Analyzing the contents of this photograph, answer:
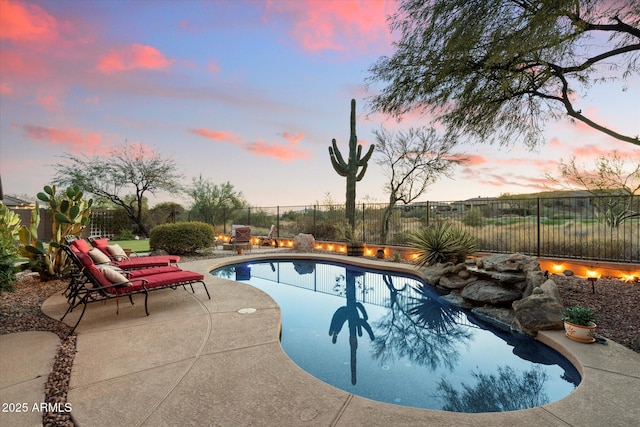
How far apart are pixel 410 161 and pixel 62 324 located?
41.6 ft

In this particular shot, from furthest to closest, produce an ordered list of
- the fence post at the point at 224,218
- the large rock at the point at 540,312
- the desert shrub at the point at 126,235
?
the fence post at the point at 224,218, the desert shrub at the point at 126,235, the large rock at the point at 540,312

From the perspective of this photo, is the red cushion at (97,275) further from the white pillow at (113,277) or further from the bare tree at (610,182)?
the bare tree at (610,182)

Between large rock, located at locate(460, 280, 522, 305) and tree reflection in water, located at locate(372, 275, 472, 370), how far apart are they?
0.45m

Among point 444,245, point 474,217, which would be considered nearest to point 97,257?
point 444,245

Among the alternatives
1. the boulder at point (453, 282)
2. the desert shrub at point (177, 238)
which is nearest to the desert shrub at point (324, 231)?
the desert shrub at point (177, 238)

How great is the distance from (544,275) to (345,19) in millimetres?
7017

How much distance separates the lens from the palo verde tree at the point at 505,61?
3.56 m

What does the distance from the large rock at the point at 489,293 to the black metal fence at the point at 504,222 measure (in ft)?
9.65

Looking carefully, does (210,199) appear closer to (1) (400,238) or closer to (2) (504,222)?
(1) (400,238)

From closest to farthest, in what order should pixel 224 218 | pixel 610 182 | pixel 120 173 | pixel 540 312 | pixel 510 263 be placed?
pixel 540 312, pixel 510 263, pixel 610 182, pixel 120 173, pixel 224 218

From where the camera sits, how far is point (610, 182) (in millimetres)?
8773

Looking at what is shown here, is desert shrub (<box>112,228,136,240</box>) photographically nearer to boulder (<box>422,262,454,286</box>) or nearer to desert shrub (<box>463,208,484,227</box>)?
boulder (<box>422,262,454,286</box>)

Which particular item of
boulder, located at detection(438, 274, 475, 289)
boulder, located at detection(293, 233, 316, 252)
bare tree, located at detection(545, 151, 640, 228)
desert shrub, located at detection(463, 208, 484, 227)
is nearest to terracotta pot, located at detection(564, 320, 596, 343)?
boulder, located at detection(438, 274, 475, 289)

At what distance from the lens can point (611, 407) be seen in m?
2.08
